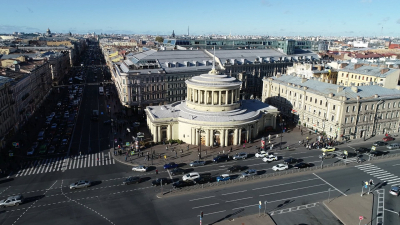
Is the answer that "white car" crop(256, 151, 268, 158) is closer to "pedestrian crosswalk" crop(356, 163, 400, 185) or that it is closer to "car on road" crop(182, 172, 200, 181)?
"car on road" crop(182, 172, 200, 181)

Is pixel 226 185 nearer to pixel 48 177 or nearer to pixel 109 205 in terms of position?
pixel 109 205

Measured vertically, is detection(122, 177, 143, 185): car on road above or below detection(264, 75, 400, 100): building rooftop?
below

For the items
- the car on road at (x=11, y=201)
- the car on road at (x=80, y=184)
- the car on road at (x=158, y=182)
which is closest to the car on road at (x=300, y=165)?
the car on road at (x=158, y=182)

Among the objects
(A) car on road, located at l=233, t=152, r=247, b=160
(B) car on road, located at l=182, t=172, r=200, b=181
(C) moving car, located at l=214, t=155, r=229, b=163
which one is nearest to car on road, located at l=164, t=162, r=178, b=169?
(B) car on road, located at l=182, t=172, r=200, b=181

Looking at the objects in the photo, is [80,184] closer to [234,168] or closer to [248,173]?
[234,168]

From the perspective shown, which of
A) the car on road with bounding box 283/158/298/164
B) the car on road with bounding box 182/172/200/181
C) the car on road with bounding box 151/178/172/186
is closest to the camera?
the car on road with bounding box 151/178/172/186

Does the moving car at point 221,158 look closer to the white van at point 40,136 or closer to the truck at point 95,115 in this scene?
the white van at point 40,136
